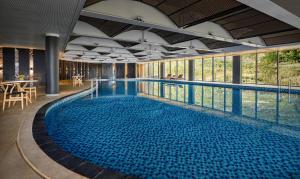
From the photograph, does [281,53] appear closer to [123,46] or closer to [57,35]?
[123,46]

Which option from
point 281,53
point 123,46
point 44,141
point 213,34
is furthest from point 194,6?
point 281,53

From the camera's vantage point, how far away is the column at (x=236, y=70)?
16516 millimetres

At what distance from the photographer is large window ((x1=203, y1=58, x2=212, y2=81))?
19.9 m

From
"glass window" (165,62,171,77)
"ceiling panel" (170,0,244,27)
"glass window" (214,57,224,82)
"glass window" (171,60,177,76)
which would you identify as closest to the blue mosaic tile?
"ceiling panel" (170,0,244,27)

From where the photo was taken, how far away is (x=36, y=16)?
549 cm

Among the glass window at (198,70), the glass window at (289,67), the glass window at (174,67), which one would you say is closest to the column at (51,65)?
the glass window at (289,67)

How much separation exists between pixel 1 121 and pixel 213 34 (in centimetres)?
817

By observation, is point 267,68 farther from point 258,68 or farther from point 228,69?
point 228,69

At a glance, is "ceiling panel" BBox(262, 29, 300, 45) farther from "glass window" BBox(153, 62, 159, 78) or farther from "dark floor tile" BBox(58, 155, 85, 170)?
"glass window" BBox(153, 62, 159, 78)

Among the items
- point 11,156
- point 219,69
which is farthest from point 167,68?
point 11,156

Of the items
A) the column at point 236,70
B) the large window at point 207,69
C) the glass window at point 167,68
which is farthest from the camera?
the glass window at point 167,68

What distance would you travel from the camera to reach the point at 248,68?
16172mm

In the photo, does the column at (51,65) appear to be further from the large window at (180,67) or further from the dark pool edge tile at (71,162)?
the large window at (180,67)

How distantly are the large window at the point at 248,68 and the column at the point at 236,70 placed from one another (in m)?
0.33
